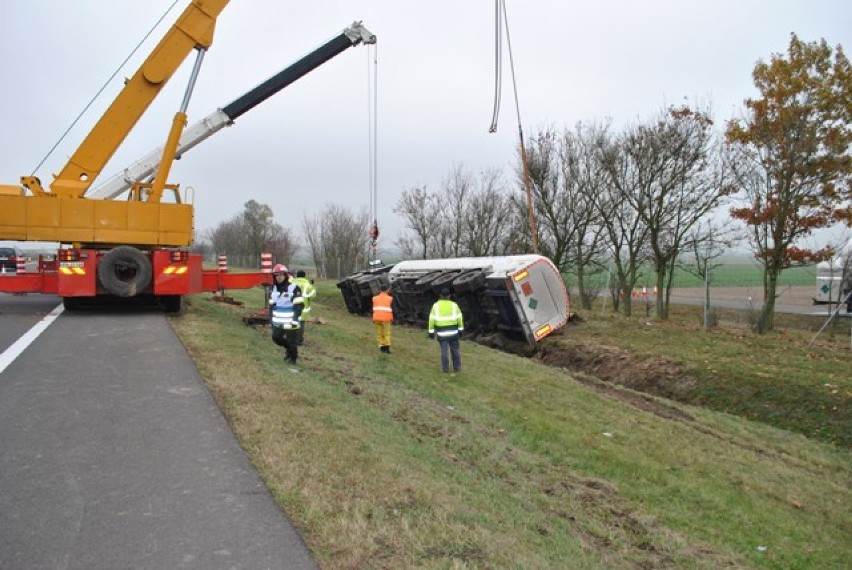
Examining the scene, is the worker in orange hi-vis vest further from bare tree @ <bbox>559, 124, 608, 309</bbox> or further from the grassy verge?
bare tree @ <bbox>559, 124, 608, 309</bbox>

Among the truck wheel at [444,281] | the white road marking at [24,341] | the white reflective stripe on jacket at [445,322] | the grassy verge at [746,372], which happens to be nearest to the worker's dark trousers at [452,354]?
the white reflective stripe on jacket at [445,322]

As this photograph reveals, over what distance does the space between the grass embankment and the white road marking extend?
224cm

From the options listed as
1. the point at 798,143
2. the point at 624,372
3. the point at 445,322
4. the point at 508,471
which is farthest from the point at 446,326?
the point at 798,143

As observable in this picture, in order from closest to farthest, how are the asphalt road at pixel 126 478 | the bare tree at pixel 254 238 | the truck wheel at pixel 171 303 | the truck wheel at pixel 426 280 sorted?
the asphalt road at pixel 126 478 → the truck wheel at pixel 171 303 → the truck wheel at pixel 426 280 → the bare tree at pixel 254 238

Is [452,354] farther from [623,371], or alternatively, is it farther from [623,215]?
[623,215]

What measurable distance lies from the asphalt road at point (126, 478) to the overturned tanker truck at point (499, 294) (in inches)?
350

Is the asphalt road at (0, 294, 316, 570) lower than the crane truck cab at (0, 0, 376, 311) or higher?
lower

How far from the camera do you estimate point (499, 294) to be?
50.1 ft

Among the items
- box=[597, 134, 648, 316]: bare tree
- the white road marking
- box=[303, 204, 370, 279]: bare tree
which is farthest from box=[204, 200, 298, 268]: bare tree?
the white road marking

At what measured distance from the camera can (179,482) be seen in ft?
A: 14.6

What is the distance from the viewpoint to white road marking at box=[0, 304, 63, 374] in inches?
316

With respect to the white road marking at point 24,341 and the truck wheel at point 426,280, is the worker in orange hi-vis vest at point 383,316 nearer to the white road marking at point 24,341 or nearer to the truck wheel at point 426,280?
the truck wheel at point 426,280

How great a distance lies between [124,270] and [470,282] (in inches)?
302

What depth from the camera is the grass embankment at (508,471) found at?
4.08 meters
